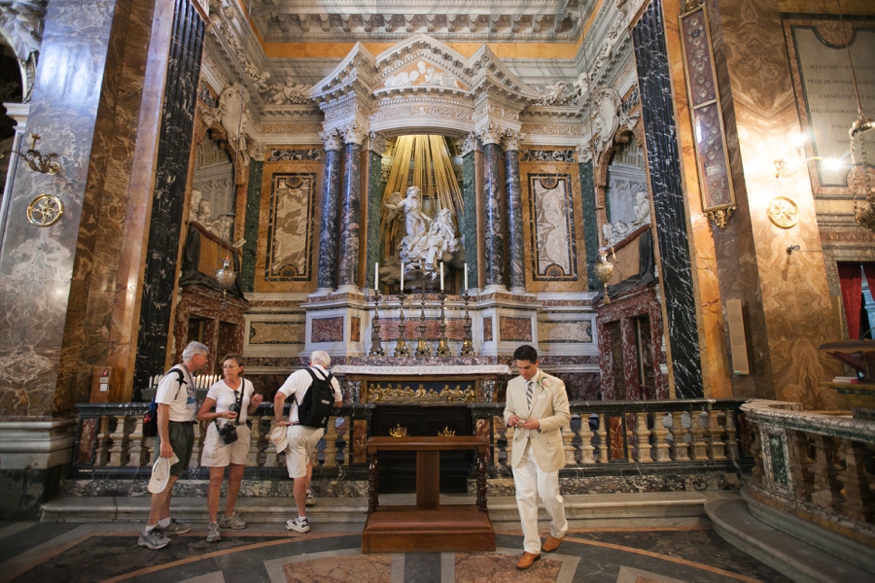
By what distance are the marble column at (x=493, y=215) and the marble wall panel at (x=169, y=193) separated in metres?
4.88

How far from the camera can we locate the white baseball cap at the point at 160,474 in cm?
329

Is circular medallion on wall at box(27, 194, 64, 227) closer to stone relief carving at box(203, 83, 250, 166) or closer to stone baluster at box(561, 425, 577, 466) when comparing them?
stone relief carving at box(203, 83, 250, 166)

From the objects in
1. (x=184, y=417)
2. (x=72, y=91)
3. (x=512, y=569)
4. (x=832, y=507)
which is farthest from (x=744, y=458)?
(x=72, y=91)

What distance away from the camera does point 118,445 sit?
4316 millimetres

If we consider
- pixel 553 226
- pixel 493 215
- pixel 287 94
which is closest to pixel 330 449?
pixel 493 215

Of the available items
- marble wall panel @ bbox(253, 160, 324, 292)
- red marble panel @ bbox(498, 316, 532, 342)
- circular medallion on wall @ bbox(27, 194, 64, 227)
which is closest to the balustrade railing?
circular medallion on wall @ bbox(27, 194, 64, 227)

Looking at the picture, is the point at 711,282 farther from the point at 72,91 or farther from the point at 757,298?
the point at 72,91

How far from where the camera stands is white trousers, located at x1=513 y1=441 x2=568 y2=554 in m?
2.99

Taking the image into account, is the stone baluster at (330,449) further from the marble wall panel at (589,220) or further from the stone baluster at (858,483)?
the marble wall panel at (589,220)

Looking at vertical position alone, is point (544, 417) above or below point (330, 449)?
above

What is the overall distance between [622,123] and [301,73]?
6480mm

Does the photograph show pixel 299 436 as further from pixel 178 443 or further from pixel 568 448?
pixel 568 448

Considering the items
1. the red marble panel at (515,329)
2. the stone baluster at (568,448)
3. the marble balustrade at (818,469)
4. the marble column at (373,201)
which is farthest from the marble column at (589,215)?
the marble balustrade at (818,469)

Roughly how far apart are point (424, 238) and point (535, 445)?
20.0 ft
